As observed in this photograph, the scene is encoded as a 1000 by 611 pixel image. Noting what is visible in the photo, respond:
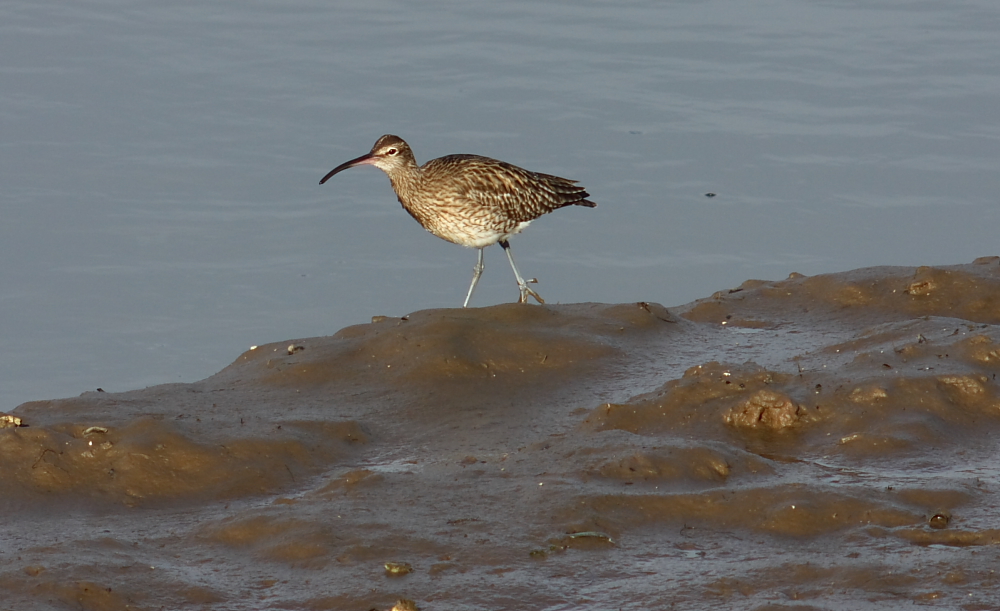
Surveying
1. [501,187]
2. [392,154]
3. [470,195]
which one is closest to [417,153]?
[392,154]

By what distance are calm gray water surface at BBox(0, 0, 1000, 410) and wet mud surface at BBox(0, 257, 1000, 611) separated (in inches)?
156

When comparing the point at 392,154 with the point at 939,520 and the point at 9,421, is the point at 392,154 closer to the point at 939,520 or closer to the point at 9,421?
the point at 9,421

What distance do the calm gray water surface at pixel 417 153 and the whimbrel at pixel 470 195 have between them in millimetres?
1749

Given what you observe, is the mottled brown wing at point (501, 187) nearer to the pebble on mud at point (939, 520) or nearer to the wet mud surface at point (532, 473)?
the wet mud surface at point (532, 473)

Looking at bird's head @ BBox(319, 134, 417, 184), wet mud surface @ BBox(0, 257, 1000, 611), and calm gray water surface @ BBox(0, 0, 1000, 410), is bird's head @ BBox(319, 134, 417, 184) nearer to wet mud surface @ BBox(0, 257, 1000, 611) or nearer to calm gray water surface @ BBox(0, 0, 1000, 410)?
calm gray water surface @ BBox(0, 0, 1000, 410)

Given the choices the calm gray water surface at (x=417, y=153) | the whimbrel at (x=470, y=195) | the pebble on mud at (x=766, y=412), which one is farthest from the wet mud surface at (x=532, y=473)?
the calm gray water surface at (x=417, y=153)

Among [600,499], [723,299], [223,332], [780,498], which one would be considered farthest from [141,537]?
[223,332]

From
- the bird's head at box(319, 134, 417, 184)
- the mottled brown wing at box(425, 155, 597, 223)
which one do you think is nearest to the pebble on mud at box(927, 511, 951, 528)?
the mottled brown wing at box(425, 155, 597, 223)

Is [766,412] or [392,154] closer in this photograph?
[766,412]

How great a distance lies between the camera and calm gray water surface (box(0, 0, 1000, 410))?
12.8 meters

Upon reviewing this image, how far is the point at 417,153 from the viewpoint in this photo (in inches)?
585

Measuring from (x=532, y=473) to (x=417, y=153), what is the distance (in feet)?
28.2

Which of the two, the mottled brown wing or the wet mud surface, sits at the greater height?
the mottled brown wing

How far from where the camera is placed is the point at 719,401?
295 inches
